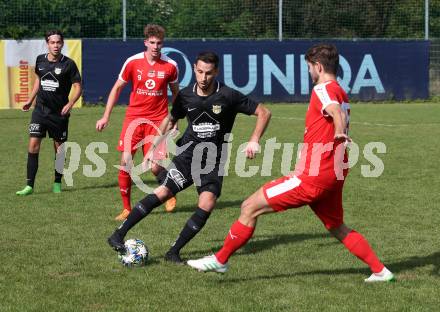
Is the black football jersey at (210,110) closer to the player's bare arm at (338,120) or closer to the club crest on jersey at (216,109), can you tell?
the club crest on jersey at (216,109)

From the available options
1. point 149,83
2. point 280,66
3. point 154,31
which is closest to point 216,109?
point 154,31

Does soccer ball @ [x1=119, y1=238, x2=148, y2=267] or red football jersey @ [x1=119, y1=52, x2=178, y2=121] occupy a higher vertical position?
red football jersey @ [x1=119, y1=52, x2=178, y2=121]

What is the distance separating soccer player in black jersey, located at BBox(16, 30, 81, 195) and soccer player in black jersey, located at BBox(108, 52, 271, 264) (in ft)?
14.4

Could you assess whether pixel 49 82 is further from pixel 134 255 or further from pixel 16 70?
pixel 16 70

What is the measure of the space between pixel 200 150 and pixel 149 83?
291 cm

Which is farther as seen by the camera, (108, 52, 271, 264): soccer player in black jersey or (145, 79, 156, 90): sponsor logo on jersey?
(145, 79, 156, 90): sponsor logo on jersey

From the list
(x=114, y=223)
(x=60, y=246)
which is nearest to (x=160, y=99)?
(x=114, y=223)

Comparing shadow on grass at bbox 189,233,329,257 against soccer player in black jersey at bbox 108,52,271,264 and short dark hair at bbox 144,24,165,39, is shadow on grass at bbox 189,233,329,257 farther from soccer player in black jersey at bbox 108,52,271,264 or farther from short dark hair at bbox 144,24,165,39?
short dark hair at bbox 144,24,165,39

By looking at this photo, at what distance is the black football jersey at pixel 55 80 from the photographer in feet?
39.6

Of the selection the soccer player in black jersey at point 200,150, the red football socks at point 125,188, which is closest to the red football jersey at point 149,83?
the red football socks at point 125,188

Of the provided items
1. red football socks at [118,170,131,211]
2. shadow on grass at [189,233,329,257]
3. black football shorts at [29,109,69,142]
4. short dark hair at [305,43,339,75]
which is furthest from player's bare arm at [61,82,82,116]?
short dark hair at [305,43,339,75]

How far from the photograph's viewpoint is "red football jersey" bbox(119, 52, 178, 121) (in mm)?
10445

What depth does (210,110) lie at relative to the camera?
25.5 feet

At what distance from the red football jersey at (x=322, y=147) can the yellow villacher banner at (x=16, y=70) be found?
21.2 meters
